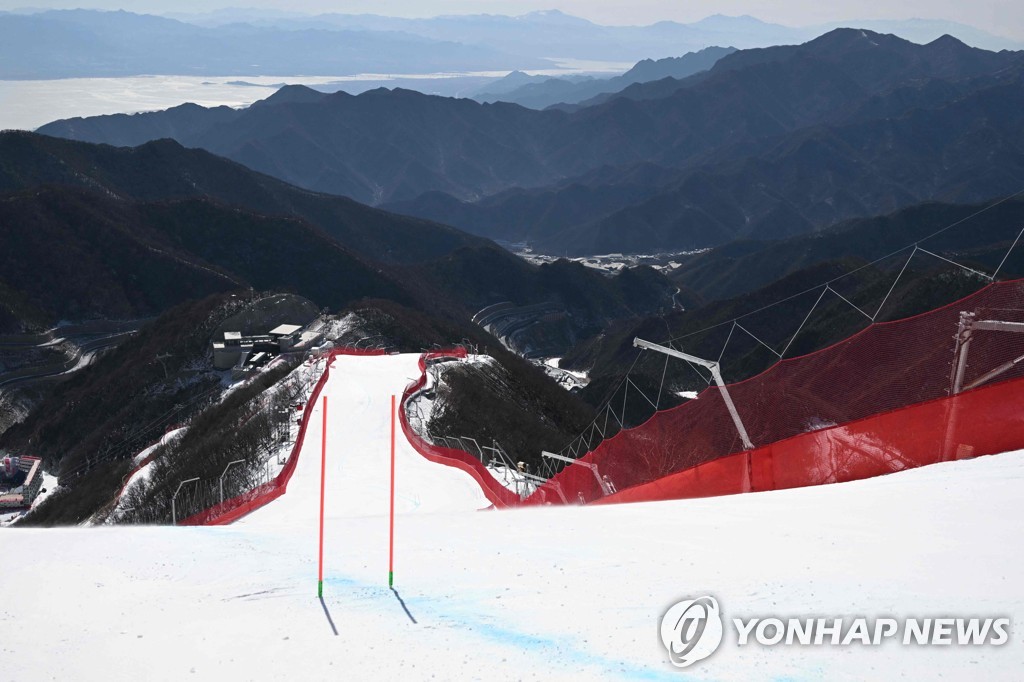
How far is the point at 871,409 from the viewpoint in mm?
16188

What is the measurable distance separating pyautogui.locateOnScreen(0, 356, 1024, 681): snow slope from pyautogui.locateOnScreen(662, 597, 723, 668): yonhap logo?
0.13 metres

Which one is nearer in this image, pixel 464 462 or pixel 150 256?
pixel 464 462

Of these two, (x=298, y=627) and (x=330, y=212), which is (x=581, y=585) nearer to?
(x=298, y=627)

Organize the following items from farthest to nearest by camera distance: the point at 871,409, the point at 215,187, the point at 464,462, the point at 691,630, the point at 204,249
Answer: the point at 215,187, the point at 204,249, the point at 464,462, the point at 871,409, the point at 691,630

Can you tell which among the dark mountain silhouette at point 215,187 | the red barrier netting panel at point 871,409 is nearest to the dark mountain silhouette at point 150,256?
the dark mountain silhouette at point 215,187

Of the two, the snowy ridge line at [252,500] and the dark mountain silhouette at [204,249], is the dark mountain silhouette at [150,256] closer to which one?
the dark mountain silhouette at [204,249]

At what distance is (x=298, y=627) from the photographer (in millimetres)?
9883

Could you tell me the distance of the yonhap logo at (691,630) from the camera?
8.48 metres

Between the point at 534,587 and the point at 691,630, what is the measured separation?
2.21 m

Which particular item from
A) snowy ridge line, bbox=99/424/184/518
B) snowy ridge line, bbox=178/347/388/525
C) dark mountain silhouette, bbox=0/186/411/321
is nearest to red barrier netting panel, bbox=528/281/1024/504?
snowy ridge line, bbox=178/347/388/525

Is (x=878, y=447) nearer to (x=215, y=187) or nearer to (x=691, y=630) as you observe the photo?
(x=691, y=630)

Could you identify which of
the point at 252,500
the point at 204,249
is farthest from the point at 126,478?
the point at 204,249

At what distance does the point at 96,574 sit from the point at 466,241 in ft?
589

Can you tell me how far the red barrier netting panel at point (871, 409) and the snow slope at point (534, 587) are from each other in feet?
3.07
